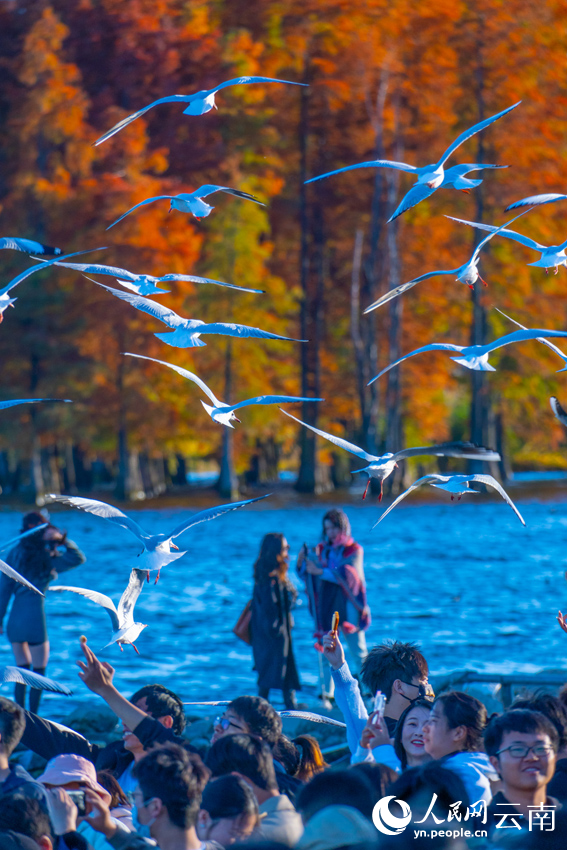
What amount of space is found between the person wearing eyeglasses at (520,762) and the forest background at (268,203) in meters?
32.6

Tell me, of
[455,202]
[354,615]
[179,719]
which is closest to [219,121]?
[455,202]

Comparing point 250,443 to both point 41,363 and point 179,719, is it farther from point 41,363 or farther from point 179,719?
point 179,719

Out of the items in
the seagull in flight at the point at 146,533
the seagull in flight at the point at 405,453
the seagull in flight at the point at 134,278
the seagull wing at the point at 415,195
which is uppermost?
the seagull wing at the point at 415,195

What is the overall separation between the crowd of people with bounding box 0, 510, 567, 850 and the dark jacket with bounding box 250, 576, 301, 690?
3.22 meters

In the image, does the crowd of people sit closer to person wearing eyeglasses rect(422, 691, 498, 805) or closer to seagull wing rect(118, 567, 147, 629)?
person wearing eyeglasses rect(422, 691, 498, 805)

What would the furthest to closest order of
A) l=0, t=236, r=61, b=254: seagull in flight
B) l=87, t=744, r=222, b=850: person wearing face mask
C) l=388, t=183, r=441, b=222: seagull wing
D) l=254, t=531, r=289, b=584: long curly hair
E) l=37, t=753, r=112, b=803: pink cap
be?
l=254, t=531, r=289, b=584: long curly hair → l=0, t=236, r=61, b=254: seagull in flight → l=388, t=183, r=441, b=222: seagull wing → l=37, t=753, r=112, b=803: pink cap → l=87, t=744, r=222, b=850: person wearing face mask

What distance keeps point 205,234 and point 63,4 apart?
8.80 meters

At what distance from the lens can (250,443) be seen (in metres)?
43.1

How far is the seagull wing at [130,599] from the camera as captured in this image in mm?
4969

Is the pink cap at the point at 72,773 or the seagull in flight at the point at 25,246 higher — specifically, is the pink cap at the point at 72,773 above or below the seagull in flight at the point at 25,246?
below

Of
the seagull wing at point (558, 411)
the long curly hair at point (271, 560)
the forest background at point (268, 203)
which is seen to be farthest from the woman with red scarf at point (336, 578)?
the forest background at point (268, 203)

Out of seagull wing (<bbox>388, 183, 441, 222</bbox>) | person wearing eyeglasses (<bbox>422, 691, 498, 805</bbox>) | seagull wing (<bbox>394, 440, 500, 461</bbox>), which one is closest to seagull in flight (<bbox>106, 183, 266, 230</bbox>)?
seagull wing (<bbox>388, 183, 441, 222</bbox>)

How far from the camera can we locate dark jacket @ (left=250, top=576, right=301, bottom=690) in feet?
28.0

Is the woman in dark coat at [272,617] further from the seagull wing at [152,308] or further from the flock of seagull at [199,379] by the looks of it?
the seagull wing at [152,308]
